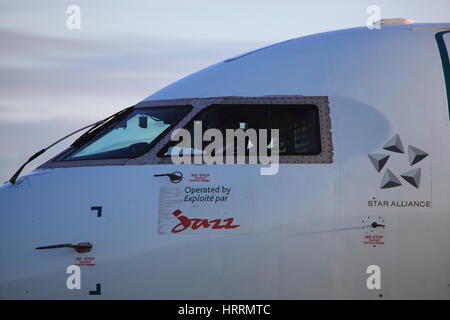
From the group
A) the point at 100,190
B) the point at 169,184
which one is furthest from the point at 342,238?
the point at 100,190

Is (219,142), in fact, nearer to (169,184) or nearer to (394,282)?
(169,184)

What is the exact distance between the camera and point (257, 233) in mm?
7031

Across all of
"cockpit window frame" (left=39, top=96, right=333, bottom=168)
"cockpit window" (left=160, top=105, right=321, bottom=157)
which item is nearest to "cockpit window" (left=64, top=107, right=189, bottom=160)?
"cockpit window frame" (left=39, top=96, right=333, bottom=168)

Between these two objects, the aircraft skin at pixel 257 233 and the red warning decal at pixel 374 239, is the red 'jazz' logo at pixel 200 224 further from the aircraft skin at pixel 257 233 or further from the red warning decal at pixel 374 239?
the red warning decal at pixel 374 239

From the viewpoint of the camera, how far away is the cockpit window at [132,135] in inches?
300

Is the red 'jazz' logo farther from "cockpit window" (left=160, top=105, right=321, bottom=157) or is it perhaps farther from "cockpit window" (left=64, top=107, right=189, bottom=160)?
"cockpit window" (left=64, top=107, right=189, bottom=160)

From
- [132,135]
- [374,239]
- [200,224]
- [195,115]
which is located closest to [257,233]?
[200,224]

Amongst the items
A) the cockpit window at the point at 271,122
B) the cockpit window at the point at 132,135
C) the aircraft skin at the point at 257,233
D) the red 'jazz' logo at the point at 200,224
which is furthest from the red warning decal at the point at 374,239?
the cockpit window at the point at 132,135

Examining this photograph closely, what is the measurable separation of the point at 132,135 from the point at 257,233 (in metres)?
1.95

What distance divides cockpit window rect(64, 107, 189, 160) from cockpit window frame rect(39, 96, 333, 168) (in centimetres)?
7

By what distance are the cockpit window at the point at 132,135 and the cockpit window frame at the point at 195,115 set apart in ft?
0.23

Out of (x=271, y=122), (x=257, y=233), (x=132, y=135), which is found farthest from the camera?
(x=132, y=135)

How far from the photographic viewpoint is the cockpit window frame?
732 cm

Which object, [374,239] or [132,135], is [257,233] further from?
[132,135]
